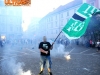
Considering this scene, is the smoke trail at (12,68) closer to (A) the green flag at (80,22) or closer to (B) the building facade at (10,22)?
(A) the green flag at (80,22)

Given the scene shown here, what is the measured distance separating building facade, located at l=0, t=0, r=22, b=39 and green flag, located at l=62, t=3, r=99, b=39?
5183 centimetres

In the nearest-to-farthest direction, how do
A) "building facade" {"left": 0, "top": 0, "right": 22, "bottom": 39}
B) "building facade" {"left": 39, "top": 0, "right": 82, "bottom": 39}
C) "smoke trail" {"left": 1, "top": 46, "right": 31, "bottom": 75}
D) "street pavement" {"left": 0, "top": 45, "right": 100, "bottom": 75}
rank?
"smoke trail" {"left": 1, "top": 46, "right": 31, "bottom": 75}, "street pavement" {"left": 0, "top": 45, "right": 100, "bottom": 75}, "building facade" {"left": 39, "top": 0, "right": 82, "bottom": 39}, "building facade" {"left": 0, "top": 0, "right": 22, "bottom": 39}

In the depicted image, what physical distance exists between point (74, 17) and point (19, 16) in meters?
55.1

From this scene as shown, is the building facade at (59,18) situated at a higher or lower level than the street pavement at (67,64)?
higher

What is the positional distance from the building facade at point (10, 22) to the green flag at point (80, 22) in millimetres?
51830

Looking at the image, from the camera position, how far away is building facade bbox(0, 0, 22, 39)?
5711 cm

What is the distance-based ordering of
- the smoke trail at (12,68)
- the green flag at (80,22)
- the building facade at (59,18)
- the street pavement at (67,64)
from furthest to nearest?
the building facade at (59,18)
the street pavement at (67,64)
the smoke trail at (12,68)
the green flag at (80,22)

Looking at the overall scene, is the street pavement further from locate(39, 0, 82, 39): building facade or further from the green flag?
locate(39, 0, 82, 39): building facade

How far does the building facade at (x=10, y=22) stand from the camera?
2248 inches

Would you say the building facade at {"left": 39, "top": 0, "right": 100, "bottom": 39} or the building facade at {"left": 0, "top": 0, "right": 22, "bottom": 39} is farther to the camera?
the building facade at {"left": 0, "top": 0, "right": 22, "bottom": 39}

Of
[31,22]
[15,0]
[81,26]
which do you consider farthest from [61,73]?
[31,22]

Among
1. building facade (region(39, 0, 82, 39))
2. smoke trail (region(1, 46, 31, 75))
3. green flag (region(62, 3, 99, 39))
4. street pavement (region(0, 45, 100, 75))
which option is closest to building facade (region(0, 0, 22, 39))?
building facade (region(39, 0, 82, 39))

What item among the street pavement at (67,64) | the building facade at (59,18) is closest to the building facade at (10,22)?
the building facade at (59,18)

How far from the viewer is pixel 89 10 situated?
6613mm
